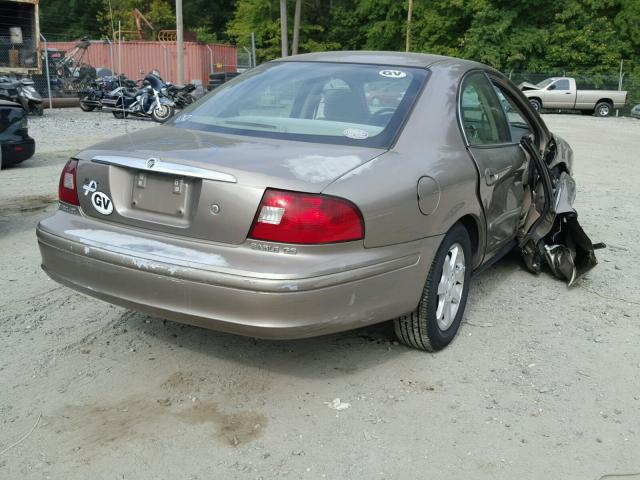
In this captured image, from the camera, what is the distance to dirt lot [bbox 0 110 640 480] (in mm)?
2732

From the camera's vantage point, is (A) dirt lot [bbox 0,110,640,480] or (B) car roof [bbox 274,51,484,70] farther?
(B) car roof [bbox 274,51,484,70]

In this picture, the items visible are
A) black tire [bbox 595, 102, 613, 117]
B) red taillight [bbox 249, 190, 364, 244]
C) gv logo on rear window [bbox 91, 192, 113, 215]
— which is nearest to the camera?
red taillight [bbox 249, 190, 364, 244]

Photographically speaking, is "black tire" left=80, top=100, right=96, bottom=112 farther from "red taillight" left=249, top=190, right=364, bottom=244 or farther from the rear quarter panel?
"red taillight" left=249, top=190, right=364, bottom=244

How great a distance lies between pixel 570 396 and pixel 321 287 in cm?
142

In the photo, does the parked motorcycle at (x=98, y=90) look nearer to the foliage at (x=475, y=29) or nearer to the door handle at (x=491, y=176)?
the door handle at (x=491, y=176)

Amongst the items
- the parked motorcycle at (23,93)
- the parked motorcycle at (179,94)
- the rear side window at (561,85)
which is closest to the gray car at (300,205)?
the parked motorcycle at (23,93)

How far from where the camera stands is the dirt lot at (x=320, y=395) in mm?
2732

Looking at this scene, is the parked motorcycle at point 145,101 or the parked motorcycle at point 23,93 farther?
the parked motorcycle at point 145,101

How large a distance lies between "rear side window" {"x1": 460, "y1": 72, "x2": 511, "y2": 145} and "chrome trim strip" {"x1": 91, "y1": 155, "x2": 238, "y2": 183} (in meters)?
1.57

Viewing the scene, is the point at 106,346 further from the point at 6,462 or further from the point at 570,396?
the point at 570,396

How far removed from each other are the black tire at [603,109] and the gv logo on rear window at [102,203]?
3227 centimetres

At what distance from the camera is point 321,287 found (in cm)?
286

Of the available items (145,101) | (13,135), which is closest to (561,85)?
(145,101)

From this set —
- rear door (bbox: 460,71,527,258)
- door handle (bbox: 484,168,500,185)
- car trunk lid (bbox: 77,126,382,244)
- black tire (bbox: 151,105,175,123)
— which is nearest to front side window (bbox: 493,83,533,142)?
rear door (bbox: 460,71,527,258)
